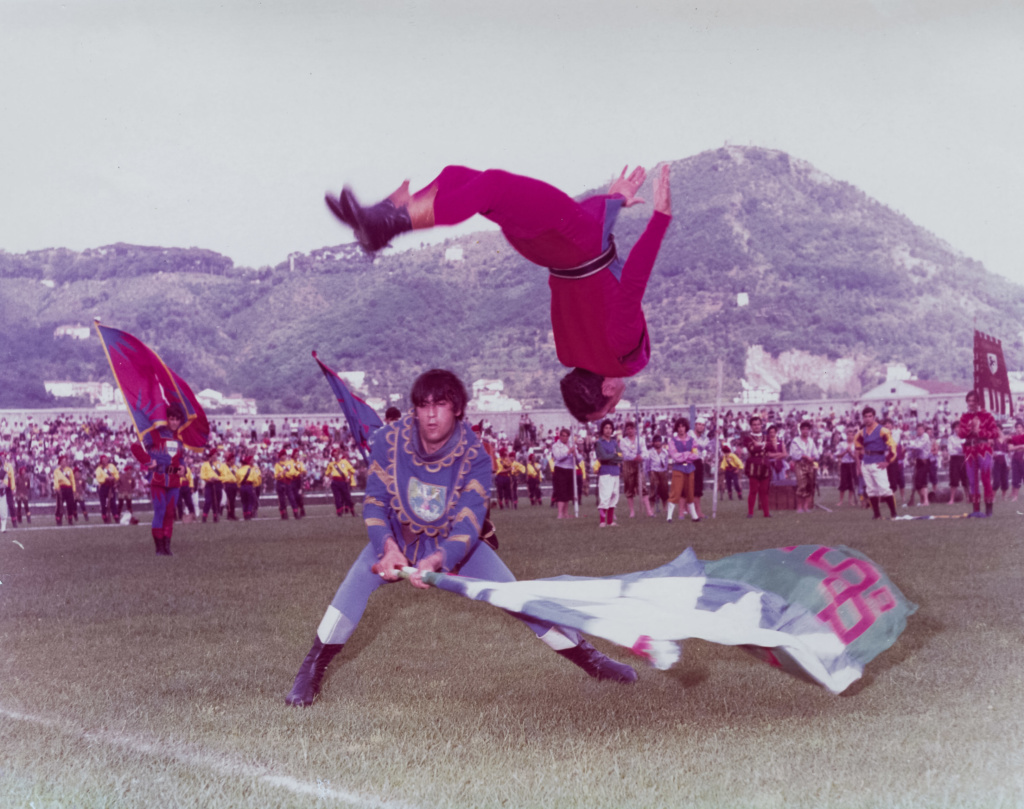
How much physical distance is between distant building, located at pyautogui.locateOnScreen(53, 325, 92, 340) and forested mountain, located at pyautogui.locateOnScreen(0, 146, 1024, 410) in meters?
0.47

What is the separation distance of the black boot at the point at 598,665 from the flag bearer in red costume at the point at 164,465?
23.7 feet

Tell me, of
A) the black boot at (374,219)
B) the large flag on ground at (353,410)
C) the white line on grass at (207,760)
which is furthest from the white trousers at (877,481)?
the white line on grass at (207,760)

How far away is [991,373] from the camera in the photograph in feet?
38.4

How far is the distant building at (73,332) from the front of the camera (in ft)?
117

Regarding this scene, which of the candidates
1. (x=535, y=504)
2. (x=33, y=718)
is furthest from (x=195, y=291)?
(x=535, y=504)

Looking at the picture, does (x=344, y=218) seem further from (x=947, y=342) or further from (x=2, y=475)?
(x=947, y=342)

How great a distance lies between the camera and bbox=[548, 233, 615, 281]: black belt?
3961mm

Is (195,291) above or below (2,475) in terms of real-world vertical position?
above

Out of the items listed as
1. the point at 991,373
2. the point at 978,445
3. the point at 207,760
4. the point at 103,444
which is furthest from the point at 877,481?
the point at 103,444

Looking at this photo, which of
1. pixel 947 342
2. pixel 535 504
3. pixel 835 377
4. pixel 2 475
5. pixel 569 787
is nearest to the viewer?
pixel 569 787

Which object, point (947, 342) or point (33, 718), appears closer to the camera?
point (33, 718)

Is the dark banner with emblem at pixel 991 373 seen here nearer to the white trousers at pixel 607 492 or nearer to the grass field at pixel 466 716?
the white trousers at pixel 607 492

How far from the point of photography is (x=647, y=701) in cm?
370

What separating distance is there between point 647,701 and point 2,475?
1691cm
